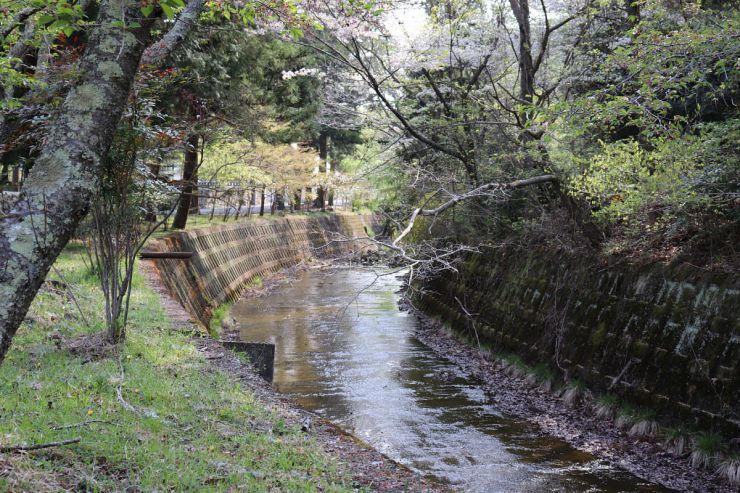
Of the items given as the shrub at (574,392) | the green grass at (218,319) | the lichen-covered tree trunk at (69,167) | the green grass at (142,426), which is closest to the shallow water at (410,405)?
the green grass at (218,319)

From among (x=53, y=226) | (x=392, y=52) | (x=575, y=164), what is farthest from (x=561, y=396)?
(x=392, y=52)

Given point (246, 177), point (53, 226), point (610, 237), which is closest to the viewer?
point (53, 226)

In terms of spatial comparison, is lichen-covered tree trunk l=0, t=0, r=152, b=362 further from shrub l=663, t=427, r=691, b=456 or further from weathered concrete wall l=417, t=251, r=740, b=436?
shrub l=663, t=427, r=691, b=456

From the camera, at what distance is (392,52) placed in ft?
58.6

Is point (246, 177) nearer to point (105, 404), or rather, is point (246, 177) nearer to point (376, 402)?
point (376, 402)

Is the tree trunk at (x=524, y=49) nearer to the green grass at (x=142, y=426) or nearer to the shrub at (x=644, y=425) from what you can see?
the shrub at (x=644, y=425)

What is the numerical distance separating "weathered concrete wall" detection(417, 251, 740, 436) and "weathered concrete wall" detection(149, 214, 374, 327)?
349cm

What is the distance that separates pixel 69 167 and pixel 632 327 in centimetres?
893

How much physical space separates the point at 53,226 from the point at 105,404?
373cm

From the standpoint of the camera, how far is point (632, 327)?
9.77 m

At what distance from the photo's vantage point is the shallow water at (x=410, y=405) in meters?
7.81

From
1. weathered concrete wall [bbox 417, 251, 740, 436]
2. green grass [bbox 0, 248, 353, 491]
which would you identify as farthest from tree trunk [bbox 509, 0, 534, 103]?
green grass [bbox 0, 248, 353, 491]

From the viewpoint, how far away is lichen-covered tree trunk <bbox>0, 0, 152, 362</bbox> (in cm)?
259

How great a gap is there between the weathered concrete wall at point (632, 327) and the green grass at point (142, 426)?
5.00 m
